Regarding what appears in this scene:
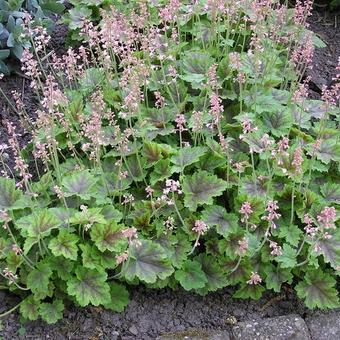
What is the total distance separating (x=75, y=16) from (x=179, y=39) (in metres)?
0.93

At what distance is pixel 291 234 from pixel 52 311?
1.29 m

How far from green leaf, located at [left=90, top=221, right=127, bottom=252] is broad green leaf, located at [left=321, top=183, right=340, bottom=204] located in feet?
3.81

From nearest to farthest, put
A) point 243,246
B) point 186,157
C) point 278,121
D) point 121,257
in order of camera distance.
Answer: point 121,257
point 243,246
point 186,157
point 278,121

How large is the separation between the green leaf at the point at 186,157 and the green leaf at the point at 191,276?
1.67 feet

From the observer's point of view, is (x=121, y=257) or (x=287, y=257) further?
(x=287, y=257)

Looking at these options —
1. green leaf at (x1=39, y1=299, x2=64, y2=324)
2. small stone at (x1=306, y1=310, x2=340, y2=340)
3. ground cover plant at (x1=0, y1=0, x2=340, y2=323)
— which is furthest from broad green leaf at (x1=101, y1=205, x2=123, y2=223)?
small stone at (x1=306, y1=310, x2=340, y2=340)

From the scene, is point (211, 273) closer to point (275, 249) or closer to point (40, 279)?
point (275, 249)

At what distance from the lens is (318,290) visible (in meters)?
3.33

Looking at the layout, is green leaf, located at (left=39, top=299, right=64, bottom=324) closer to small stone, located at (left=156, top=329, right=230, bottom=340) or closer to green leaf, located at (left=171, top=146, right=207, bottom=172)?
small stone, located at (left=156, top=329, right=230, bottom=340)

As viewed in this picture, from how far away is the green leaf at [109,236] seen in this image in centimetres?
317

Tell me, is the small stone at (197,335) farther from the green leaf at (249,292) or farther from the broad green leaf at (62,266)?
the broad green leaf at (62,266)

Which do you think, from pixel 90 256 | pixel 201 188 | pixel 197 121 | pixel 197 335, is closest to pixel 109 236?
pixel 90 256

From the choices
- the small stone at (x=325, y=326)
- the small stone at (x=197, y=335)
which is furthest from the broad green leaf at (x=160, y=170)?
the small stone at (x=325, y=326)

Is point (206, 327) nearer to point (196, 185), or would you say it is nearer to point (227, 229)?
point (227, 229)
